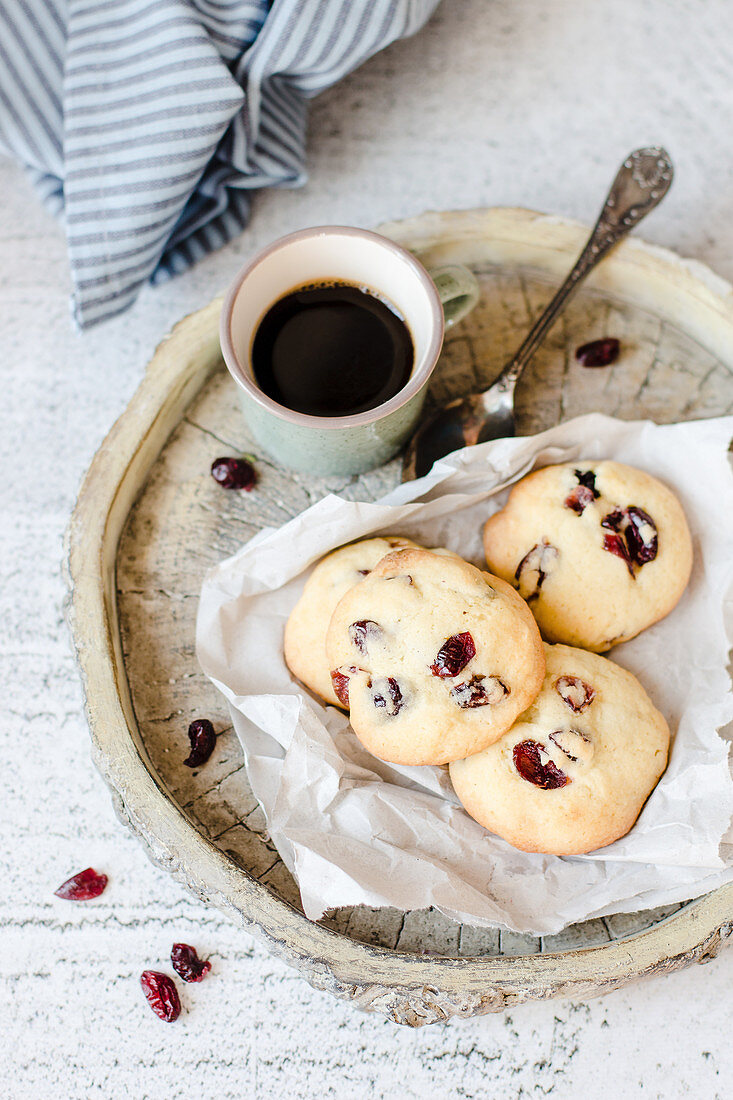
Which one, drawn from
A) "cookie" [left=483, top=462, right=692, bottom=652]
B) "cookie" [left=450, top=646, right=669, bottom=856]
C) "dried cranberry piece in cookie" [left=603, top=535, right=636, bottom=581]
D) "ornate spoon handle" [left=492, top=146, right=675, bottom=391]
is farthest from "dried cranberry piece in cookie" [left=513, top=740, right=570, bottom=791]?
"ornate spoon handle" [left=492, top=146, right=675, bottom=391]

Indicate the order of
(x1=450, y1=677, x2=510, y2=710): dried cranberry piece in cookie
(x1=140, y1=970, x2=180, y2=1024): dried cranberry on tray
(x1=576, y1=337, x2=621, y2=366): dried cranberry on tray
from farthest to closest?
(x1=576, y1=337, x2=621, y2=366): dried cranberry on tray → (x1=140, y1=970, x2=180, y2=1024): dried cranberry on tray → (x1=450, y1=677, x2=510, y2=710): dried cranberry piece in cookie

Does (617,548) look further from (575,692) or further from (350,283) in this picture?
(350,283)

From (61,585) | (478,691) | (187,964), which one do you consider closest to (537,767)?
(478,691)

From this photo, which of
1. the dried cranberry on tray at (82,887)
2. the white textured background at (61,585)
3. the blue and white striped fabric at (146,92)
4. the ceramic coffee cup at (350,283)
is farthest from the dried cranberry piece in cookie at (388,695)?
the blue and white striped fabric at (146,92)

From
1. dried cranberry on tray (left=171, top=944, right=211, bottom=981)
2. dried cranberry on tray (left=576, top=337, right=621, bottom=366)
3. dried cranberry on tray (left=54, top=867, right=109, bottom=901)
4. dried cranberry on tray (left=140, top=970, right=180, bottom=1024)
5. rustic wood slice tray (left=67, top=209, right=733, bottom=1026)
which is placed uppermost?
dried cranberry on tray (left=576, top=337, right=621, bottom=366)

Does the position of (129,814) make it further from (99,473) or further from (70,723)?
(99,473)

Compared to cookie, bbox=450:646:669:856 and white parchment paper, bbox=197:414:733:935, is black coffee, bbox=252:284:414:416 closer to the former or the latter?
white parchment paper, bbox=197:414:733:935

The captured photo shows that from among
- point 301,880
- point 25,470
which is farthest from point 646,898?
point 25,470

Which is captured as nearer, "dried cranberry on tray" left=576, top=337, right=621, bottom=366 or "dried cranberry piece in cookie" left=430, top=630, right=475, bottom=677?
"dried cranberry piece in cookie" left=430, top=630, right=475, bottom=677
